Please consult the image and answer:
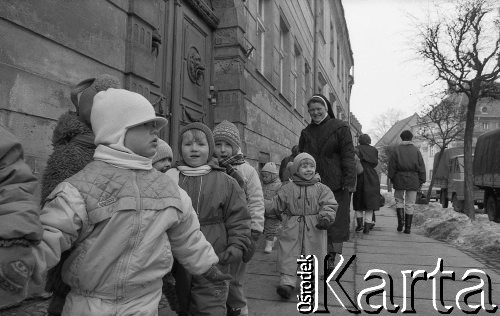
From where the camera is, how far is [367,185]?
7754 mm

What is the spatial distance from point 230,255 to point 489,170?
10.7m

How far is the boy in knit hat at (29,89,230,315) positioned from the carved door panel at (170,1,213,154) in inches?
151

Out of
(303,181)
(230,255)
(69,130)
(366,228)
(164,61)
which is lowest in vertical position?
(366,228)

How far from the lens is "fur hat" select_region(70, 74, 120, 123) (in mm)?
2076

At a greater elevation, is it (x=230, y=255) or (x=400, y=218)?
(x=230, y=255)

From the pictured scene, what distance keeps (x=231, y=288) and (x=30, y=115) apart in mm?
1819

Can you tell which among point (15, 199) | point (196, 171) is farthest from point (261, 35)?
point (15, 199)

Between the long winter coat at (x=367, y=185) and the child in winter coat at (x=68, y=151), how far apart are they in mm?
6212

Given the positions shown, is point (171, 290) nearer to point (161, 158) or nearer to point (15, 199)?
point (161, 158)

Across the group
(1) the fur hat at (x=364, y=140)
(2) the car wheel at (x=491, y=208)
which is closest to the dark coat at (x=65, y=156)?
(1) the fur hat at (x=364, y=140)

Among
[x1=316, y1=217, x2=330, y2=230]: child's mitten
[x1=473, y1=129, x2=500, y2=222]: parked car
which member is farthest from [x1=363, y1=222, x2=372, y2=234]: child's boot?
[x1=316, y1=217, x2=330, y2=230]: child's mitten

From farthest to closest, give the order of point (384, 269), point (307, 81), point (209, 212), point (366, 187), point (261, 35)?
1. point (307, 81)
2. point (261, 35)
3. point (366, 187)
4. point (384, 269)
5. point (209, 212)

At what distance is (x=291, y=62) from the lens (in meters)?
12.4

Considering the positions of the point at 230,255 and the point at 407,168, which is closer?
the point at 230,255
